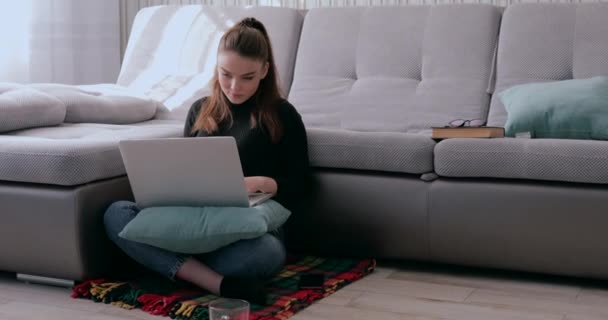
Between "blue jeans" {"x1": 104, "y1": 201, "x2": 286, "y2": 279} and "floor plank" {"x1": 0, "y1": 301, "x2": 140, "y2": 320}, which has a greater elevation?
"blue jeans" {"x1": 104, "y1": 201, "x2": 286, "y2": 279}

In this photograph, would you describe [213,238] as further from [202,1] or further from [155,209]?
[202,1]

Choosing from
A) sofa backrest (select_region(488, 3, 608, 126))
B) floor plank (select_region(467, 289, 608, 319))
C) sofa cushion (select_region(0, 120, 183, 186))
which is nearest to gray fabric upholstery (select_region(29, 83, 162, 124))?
sofa cushion (select_region(0, 120, 183, 186))

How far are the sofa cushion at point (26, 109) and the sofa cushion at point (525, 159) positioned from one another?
4.27 feet

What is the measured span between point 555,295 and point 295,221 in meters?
0.83

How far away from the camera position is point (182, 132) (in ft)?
9.53

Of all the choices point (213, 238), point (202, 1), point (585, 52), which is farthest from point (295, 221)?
point (202, 1)

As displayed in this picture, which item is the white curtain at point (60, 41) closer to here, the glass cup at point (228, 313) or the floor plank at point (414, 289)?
the floor plank at point (414, 289)

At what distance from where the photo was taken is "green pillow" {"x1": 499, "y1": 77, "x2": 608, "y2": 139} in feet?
8.71

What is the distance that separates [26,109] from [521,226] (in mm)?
1586

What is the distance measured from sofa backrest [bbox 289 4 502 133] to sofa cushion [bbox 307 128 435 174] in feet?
1.59

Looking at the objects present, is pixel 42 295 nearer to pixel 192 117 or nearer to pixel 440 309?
pixel 192 117

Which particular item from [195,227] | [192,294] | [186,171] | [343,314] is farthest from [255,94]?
[343,314]

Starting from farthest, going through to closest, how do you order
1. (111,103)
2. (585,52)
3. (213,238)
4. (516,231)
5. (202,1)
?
(202,1) < (111,103) < (585,52) < (516,231) < (213,238)

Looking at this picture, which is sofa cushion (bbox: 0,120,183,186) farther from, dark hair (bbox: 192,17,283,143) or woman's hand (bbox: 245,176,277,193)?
woman's hand (bbox: 245,176,277,193)
